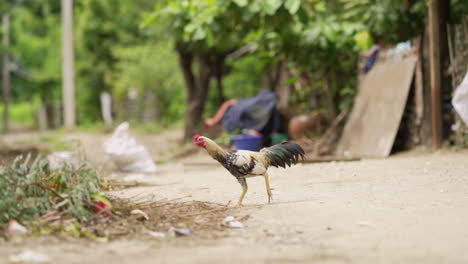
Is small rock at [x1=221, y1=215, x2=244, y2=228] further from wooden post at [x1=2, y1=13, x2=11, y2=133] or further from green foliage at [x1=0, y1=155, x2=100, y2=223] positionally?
wooden post at [x1=2, y1=13, x2=11, y2=133]

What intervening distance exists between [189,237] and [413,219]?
1521 mm

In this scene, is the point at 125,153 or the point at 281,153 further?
the point at 125,153

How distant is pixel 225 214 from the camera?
3.97 meters

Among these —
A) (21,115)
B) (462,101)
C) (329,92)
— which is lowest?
(462,101)

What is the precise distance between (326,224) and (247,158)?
3.23 feet

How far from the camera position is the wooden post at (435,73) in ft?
24.1

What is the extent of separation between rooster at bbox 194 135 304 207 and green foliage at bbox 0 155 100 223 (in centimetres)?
98

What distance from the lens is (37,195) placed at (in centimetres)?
368

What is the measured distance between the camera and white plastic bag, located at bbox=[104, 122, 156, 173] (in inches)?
291

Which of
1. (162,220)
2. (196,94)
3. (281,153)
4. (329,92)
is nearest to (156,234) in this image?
(162,220)

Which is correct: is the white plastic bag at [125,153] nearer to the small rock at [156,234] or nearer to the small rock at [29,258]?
the small rock at [156,234]

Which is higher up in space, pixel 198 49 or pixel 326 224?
pixel 198 49

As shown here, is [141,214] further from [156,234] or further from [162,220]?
[156,234]

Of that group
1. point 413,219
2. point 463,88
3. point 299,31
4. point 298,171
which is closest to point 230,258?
point 413,219
